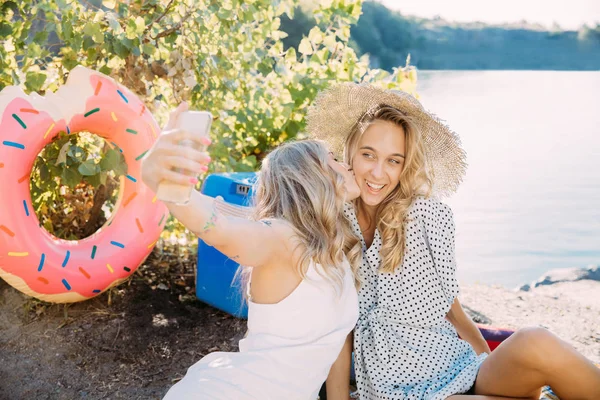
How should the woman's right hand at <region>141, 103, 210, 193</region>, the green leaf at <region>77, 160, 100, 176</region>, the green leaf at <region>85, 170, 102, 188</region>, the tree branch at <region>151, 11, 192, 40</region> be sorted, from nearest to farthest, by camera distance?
the woman's right hand at <region>141, 103, 210, 193</region>, the green leaf at <region>77, 160, 100, 176</region>, the green leaf at <region>85, 170, 102, 188</region>, the tree branch at <region>151, 11, 192, 40</region>

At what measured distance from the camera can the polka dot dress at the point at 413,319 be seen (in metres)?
2.08

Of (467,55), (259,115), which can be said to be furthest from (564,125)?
(259,115)

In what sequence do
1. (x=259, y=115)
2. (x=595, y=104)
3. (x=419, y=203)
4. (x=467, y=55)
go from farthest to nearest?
(x=595, y=104)
(x=467, y=55)
(x=259, y=115)
(x=419, y=203)

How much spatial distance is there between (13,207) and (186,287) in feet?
3.58

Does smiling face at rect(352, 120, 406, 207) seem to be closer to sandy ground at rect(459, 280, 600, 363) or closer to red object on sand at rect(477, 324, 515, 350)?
red object on sand at rect(477, 324, 515, 350)

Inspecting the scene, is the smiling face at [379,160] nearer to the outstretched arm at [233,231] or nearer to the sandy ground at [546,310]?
the outstretched arm at [233,231]

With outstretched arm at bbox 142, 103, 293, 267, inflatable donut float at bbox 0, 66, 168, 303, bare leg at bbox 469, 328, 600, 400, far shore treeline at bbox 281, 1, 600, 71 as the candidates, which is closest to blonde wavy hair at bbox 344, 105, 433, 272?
bare leg at bbox 469, 328, 600, 400

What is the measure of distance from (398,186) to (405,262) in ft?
0.89

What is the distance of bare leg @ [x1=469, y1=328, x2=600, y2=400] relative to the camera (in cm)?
183

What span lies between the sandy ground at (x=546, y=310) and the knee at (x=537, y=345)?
153 centimetres

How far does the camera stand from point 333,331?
1.92 meters

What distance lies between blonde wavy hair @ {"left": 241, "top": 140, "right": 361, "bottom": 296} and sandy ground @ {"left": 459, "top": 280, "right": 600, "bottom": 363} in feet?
5.80

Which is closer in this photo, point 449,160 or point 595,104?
point 449,160

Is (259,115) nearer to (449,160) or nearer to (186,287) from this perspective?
(186,287)
